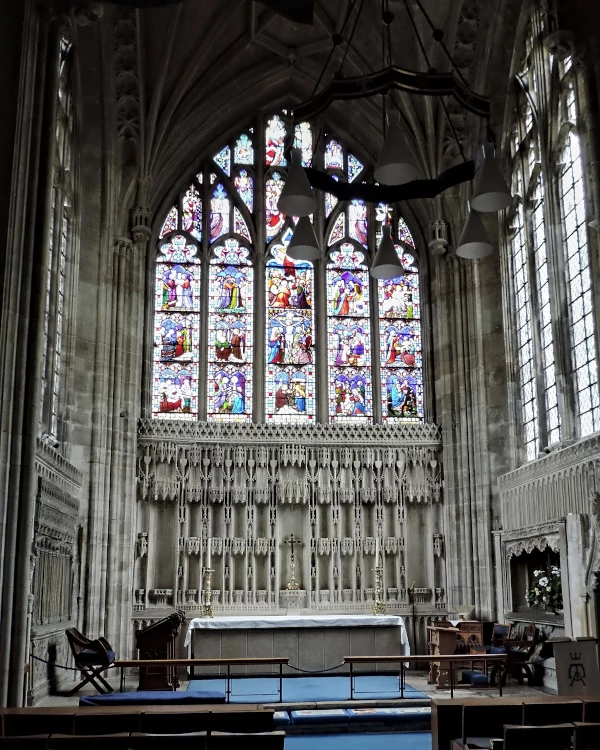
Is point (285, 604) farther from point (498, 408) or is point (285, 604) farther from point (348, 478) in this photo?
point (498, 408)

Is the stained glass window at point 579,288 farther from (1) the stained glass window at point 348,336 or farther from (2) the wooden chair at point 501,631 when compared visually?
(1) the stained glass window at point 348,336

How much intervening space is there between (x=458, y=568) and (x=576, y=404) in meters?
5.52

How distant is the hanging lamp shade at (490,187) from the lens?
1005 centimetres

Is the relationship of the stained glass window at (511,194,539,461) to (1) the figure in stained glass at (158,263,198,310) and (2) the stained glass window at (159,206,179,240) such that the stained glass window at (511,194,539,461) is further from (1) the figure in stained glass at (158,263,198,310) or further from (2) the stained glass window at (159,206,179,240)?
(2) the stained glass window at (159,206,179,240)

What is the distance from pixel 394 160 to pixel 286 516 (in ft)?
37.5

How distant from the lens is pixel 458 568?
19406 millimetres

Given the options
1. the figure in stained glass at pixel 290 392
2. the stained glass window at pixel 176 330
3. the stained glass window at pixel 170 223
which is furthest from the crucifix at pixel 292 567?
the stained glass window at pixel 170 223

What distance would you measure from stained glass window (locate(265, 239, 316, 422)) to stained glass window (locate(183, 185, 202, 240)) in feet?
6.38

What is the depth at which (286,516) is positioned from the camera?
20.0 metres

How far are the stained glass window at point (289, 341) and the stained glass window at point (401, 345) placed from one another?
1.74 meters

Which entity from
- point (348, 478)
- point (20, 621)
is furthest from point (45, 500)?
point (348, 478)

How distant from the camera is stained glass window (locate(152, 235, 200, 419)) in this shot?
20781 millimetres

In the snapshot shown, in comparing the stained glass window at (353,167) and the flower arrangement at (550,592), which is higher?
the stained glass window at (353,167)

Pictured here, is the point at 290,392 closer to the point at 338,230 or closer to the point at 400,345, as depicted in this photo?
the point at 400,345
